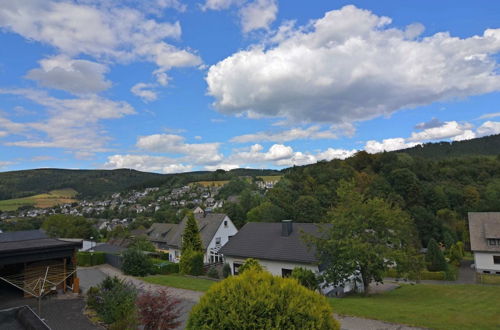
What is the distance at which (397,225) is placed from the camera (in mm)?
15672

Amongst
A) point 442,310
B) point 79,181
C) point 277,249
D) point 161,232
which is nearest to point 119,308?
point 442,310

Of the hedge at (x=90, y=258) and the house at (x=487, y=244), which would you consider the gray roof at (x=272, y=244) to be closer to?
the hedge at (x=90, y=258)

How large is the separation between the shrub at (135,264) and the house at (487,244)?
1194 inches

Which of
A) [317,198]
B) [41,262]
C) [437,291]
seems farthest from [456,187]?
[41,262]

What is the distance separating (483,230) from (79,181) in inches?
6319

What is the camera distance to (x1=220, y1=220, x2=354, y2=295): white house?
19486 mm

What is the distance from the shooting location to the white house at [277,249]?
767 inches

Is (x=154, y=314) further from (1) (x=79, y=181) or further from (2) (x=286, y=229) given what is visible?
(1) (x=79, y=181)

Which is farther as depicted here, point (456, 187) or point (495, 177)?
point (495, 177)

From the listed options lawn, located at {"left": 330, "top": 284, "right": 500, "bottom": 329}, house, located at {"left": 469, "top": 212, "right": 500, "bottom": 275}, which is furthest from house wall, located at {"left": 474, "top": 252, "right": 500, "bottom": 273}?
lawn, located at {"left": 330, "top": 284, "right": 500, "bottom": 329}

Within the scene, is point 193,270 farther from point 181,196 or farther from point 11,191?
point 11,191

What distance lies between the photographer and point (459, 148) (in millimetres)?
105000

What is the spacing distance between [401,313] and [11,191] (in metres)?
147

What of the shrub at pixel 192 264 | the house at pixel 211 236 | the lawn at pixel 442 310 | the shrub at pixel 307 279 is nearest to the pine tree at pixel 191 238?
the shrub at pixel 192 264
